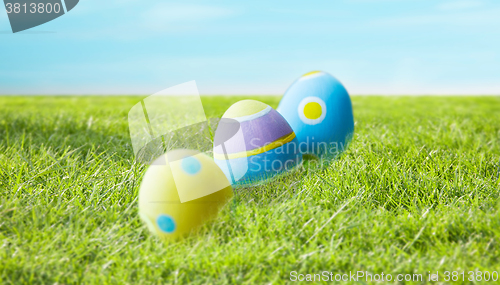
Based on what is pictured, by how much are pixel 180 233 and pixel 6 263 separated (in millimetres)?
817

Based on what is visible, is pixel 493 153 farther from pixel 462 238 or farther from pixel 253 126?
pixel 253 126

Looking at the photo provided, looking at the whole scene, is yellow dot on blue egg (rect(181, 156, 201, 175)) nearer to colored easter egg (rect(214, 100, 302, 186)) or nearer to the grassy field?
the grassy field

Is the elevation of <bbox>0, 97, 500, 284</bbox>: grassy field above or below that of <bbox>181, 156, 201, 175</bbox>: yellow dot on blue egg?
below

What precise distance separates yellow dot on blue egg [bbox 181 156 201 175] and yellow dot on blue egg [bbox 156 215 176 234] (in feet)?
0.84

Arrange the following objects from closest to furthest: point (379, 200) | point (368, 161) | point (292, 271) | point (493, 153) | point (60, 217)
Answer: point (292, 271) → point (60, 217) → point (379, 200) → point (368, 161) → point (493, 153)

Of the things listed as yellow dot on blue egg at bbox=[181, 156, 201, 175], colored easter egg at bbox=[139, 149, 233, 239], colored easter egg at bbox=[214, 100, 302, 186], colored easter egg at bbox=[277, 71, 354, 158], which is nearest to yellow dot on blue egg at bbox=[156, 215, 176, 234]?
colored easter egg at bbox=[139, 149, 233, 239]

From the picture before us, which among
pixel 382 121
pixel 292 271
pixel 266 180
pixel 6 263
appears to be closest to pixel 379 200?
pixel 266 180

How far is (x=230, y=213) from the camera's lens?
2076mm

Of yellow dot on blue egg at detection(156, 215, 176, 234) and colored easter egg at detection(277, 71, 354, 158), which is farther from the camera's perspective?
colored easter egg at detection(277, 71, 354, 158)

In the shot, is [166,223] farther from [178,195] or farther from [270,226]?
[270,226]

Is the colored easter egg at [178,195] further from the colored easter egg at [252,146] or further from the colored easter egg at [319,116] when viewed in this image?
the colored easter egg at [319,116]

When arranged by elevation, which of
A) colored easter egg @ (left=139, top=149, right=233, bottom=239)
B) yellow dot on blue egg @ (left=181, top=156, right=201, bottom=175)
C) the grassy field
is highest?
yellow dot on blue egg @ (left=181, top=156, right=201, bottom=175)

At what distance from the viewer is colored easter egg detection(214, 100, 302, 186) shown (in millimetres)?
2424

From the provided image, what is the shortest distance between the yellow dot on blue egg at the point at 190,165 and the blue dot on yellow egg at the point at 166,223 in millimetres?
256
